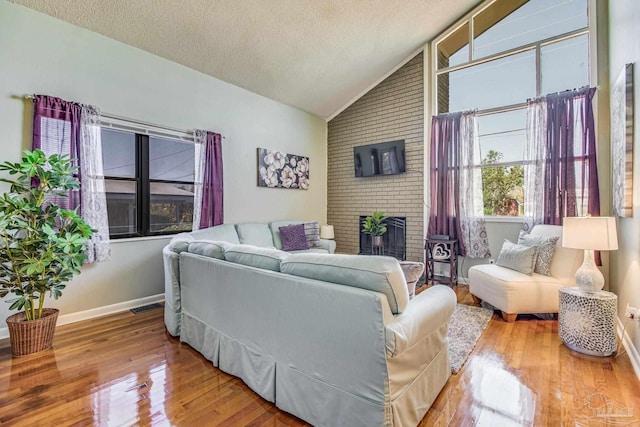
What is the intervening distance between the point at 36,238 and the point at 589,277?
4.41m

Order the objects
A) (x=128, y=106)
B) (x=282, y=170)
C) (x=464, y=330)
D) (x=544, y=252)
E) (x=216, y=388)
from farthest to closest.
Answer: (x=282, y=170)
(x=128, y=106)
(x=544, y=252)
(x=464, y=330)
(x=216, y=388)

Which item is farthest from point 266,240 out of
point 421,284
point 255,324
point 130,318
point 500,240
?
point 500,240

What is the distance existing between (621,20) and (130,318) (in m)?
5.61

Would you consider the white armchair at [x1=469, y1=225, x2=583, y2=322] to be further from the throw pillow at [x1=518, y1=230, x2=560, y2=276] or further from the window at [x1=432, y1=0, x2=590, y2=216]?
the window at [x1=432, y1=0, x2=590, y2=216]

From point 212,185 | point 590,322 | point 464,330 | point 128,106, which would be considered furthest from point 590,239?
point 128,106

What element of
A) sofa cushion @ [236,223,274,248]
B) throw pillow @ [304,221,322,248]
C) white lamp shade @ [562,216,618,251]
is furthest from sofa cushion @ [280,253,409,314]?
throw pillow @ [304,221,322,248]

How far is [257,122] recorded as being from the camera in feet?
15.9

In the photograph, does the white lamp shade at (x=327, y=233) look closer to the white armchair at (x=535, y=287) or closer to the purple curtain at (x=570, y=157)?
the white armchair at (x=535, y=287)

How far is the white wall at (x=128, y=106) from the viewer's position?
275 centimetres

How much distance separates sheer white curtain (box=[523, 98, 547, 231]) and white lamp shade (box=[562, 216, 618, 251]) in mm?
1549

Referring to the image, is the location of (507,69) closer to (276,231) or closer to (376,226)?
(376,226)

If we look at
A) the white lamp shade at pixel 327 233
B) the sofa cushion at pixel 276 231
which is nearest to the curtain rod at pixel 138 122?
the sofa cushion at pixel 276 231

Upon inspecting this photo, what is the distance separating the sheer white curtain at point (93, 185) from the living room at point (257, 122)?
19 cm

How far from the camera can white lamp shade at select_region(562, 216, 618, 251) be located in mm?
2322
